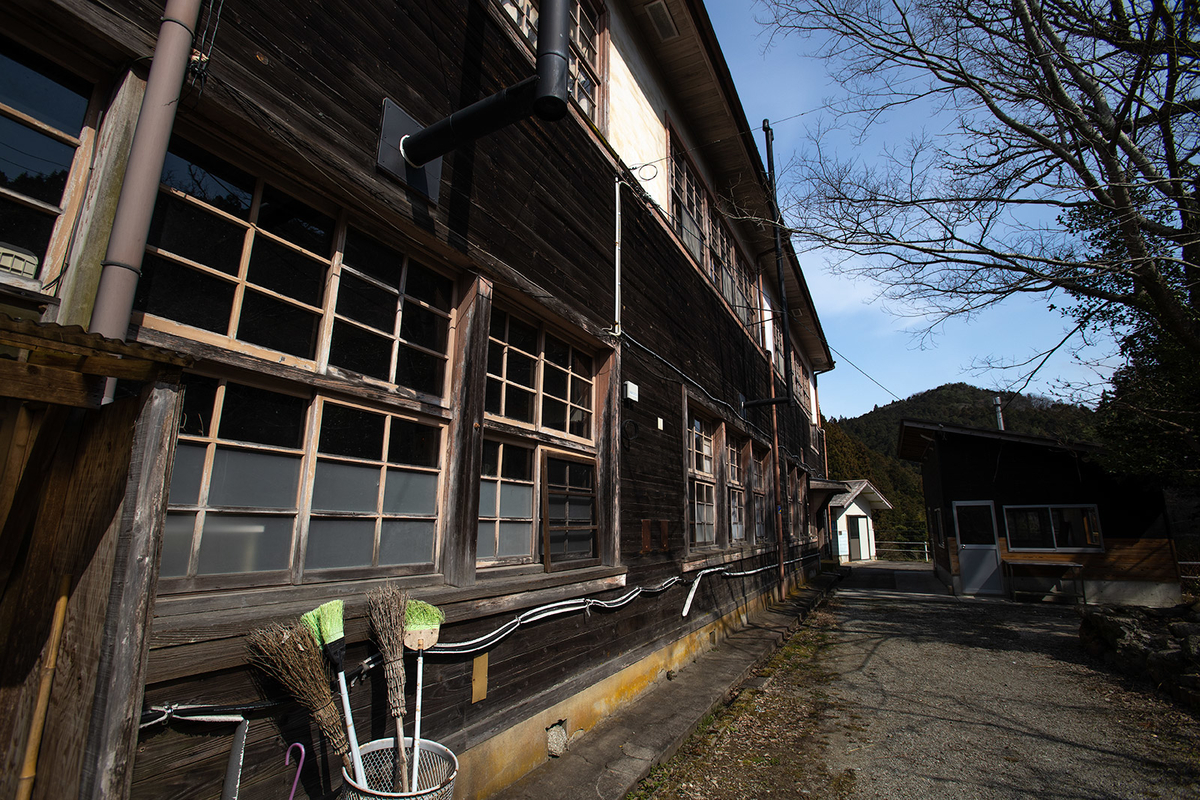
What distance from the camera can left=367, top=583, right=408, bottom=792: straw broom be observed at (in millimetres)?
2445

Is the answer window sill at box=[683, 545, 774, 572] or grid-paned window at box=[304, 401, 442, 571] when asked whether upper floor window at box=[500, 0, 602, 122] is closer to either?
grid-paned window at box=[304, 401, 442, 571]

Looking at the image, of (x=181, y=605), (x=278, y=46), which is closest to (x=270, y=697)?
(x=181, y=605)

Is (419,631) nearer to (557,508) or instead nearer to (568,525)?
(557,508)

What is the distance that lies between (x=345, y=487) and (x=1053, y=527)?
53.6 ft

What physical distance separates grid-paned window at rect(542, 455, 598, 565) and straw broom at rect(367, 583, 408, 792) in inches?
65.4

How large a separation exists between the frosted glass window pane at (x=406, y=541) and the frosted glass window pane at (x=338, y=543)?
0.10 m

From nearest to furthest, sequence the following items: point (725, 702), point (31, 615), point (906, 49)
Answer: point (31, 615)
point (725, 702)
point (906, 49)

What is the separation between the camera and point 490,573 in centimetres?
369

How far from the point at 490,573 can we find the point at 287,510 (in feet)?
4.87

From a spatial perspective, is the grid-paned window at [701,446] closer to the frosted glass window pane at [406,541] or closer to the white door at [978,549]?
the frosted glass window pane at [406,541]

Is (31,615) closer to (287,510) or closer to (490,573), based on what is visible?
(287,510)

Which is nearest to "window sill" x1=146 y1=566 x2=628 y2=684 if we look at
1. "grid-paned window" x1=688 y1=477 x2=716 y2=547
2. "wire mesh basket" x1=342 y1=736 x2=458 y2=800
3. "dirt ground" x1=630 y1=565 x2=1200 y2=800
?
"wire mesh basket" x1=342 y1=736 x2=458 y2=800

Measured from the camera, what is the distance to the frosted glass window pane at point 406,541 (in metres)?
3.00

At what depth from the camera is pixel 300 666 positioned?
2.12 metres
